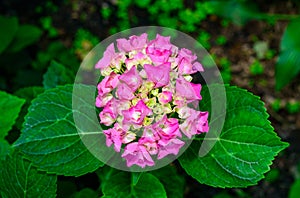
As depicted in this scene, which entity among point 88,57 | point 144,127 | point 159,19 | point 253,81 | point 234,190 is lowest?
point 234,190

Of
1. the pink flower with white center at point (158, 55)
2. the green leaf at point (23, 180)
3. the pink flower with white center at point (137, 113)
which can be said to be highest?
the pink flower with white center at point (158, 55)

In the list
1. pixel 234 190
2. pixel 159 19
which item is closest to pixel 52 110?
pixel 234 190

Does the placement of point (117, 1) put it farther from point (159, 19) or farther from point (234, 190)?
point (234, 190)

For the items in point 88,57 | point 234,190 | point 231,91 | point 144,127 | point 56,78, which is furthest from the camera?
point 88,57

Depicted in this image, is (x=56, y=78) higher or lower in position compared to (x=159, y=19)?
lower

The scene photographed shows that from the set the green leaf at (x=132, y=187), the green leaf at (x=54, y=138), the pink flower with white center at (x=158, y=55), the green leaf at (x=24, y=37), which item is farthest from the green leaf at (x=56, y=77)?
the green leaf at (x=24, y=37)

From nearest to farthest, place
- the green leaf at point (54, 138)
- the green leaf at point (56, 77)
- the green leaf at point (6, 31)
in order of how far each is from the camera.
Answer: the green leaf at point (54, 138)
the green leaf at point (56, 77)
the green leaf at point (6, 31)

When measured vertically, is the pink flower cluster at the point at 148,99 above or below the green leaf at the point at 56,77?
below

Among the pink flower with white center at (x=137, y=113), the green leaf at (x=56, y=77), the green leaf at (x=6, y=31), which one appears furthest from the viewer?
the green leaf at (x=6, y=31)

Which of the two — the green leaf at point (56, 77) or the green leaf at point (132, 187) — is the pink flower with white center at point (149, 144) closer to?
the green leaf at point (132, 187)
